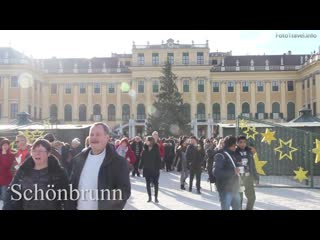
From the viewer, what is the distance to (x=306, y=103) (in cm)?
5428

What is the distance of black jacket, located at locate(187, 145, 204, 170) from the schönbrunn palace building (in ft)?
142

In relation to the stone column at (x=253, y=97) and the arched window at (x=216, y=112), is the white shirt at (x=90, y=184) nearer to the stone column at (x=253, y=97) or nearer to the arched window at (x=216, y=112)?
the arched window at (x=216, y=112)

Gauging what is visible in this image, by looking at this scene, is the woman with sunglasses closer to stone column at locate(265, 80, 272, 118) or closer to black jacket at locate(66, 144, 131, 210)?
black jacket at locate(66, 144, 131, 210)

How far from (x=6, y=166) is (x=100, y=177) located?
15.7 ft

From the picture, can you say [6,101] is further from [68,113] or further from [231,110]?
[231,110]

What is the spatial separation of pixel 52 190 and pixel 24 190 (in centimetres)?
27

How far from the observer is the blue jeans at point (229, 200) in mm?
6488

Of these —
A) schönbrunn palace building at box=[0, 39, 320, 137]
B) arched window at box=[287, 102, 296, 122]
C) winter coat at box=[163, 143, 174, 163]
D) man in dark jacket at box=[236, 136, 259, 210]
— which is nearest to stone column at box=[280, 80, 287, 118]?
schönbrunn palace building at box=[0, 39, 320, 137]

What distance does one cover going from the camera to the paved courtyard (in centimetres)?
916

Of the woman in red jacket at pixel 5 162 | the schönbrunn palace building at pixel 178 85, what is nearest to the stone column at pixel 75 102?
the schönbrunn palace building at pixel 178 85

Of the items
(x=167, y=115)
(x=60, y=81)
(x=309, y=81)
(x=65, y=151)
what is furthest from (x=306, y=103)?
(x=65, y=151)

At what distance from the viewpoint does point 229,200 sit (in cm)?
651
